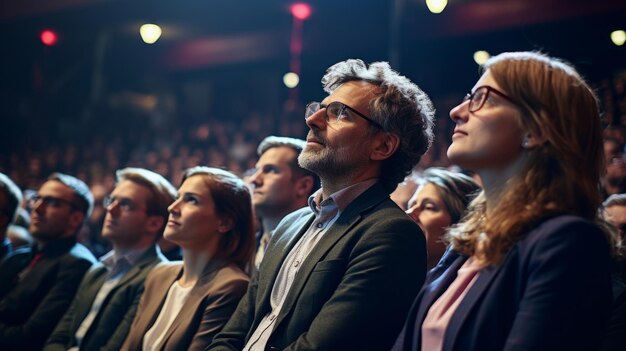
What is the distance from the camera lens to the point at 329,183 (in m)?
2.37

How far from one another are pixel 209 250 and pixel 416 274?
4.05 ft

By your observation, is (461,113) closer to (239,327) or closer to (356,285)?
(356,285)

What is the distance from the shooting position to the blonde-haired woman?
56.3 inches

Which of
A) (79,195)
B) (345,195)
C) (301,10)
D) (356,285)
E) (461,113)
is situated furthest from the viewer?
(301,10)

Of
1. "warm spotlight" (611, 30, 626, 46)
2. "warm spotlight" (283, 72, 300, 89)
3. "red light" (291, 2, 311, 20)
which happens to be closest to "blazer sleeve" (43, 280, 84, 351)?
"warm spotlight" (611, 30, 626, 46)

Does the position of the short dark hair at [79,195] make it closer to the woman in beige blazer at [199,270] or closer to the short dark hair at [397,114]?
the woman in beige blazer at [199,270]

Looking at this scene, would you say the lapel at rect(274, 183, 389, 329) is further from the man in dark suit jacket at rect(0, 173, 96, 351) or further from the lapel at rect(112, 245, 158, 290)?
the man in dark suit jacket at rect(0, 173, 96, 351)

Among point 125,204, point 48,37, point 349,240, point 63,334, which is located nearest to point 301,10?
point 48,37

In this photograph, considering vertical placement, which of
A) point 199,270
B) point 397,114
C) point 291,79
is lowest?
point 199,270

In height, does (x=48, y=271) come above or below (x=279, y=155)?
below

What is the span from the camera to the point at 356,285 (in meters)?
1.98

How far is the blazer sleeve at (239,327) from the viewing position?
236 centimetres

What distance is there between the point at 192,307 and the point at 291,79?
8238mm

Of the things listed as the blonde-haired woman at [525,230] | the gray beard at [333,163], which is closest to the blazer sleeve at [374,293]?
the blonde-haired woman at [525,230]
